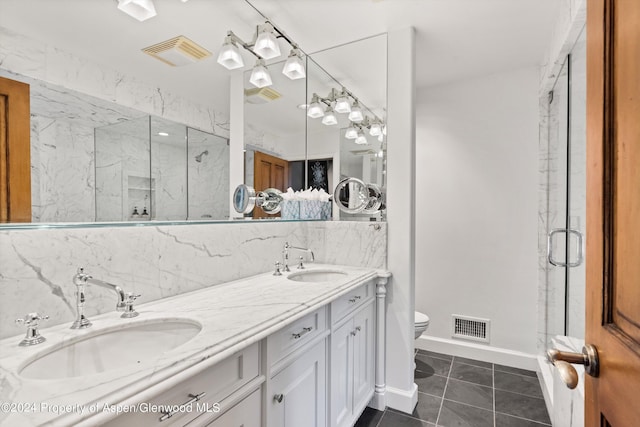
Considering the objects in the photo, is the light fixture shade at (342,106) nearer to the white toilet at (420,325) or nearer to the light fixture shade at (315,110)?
the light fixture shade at (315,110)

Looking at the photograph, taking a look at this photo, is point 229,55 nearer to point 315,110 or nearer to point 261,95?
point 261,95

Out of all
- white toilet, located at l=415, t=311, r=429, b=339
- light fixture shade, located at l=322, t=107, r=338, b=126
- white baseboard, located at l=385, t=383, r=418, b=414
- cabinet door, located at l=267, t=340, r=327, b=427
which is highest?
light fixture shade, located at l=322, t=107, r=338, b=126

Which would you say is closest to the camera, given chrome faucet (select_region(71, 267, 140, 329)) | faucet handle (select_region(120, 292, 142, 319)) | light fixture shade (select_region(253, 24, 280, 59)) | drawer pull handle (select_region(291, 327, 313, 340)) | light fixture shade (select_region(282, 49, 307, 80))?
chrome faucet (select_region(71, 267, 140, 329))

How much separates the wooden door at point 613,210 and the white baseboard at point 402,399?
57.1 inches

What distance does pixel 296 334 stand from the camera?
4.04 feet

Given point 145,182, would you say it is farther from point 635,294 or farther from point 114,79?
point 635,294

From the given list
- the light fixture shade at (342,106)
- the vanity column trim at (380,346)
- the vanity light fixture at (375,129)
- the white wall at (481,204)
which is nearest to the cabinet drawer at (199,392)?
the vanity column trim at (380,346)

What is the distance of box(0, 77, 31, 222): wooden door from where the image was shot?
0.92m

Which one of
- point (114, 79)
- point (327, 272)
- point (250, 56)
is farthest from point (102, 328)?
point (250, 56)

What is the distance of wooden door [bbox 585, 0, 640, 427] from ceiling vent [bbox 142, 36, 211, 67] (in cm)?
152

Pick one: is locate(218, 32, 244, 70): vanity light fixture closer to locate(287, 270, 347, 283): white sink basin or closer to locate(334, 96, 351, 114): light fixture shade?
locate(334, 96, 351, 114): light fixture shade

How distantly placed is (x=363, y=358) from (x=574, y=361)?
4.29ft

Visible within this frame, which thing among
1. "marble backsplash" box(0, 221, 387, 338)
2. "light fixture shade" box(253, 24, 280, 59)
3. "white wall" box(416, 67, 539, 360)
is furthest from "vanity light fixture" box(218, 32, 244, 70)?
"white wall" box(416, 67, 539, 360)

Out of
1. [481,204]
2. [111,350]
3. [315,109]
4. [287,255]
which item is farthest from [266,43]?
[481,204]
